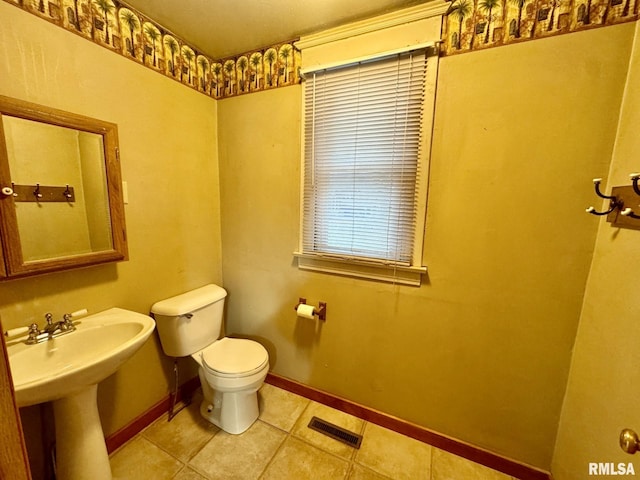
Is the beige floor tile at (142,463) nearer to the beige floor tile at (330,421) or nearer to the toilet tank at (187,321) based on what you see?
the toilet tank at (187,321)

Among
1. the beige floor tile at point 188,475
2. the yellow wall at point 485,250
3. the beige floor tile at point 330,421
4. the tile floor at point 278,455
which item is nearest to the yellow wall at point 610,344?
the yellow wall at point 485,250

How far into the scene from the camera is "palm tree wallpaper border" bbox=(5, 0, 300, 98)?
113cm

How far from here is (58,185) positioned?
113 cm

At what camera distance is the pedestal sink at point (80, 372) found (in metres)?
0.94

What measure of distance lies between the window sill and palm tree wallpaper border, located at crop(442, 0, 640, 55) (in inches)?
43.5

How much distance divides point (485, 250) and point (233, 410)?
64.7 inches

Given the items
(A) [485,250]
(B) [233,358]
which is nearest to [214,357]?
(B) [233,358]

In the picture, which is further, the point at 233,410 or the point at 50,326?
the point at 233,410

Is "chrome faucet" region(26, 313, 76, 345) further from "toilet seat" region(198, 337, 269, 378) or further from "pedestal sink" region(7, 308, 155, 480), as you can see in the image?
"toilet seat" region(198, 337, 269, 378)

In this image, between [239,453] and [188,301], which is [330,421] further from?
[188,301]

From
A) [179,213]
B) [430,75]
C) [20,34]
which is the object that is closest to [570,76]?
[430,75]

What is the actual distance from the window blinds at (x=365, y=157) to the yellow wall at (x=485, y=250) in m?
0.11

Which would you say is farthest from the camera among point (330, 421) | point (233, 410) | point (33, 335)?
point (330, 421)

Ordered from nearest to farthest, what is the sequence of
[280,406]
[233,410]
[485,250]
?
1. [485,250]
2. [233,410]
3. [280,406]
